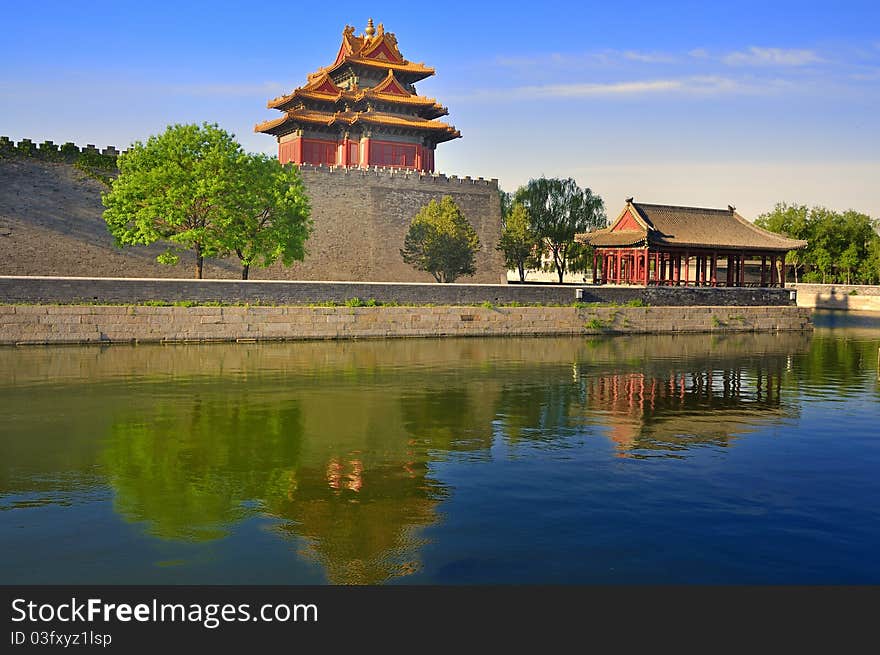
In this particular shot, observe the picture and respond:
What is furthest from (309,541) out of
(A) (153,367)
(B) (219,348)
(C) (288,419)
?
(B) (219,348)

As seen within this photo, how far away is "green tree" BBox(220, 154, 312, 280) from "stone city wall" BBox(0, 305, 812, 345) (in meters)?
4.75

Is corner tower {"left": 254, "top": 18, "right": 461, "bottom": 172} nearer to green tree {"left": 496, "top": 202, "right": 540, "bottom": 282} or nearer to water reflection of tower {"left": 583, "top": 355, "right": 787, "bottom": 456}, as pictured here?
green tree {"left": 496, "top": 202, "right": 540, "bottom": 282}

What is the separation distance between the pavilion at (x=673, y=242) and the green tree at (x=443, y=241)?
5851mm

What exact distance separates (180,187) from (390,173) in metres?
15.0

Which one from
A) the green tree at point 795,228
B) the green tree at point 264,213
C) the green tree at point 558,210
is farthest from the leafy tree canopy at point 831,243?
the green tree at point 264,213

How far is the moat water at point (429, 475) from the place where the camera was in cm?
801

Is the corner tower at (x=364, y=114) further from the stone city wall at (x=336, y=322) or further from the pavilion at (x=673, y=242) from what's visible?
the stone city wall at (x=336, y=322)

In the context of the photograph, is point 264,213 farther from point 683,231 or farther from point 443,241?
point 683,231

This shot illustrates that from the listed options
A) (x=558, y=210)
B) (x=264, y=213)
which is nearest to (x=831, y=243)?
(x=558, y=210)

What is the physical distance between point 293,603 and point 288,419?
8217mm

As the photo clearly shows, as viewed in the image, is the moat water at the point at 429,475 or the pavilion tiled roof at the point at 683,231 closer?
the moat water at the point at 429,475

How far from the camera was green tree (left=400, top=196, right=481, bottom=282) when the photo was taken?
39875 millimetres

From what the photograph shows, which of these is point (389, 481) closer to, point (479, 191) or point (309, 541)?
point (309, 541)

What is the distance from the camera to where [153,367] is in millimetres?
21375
